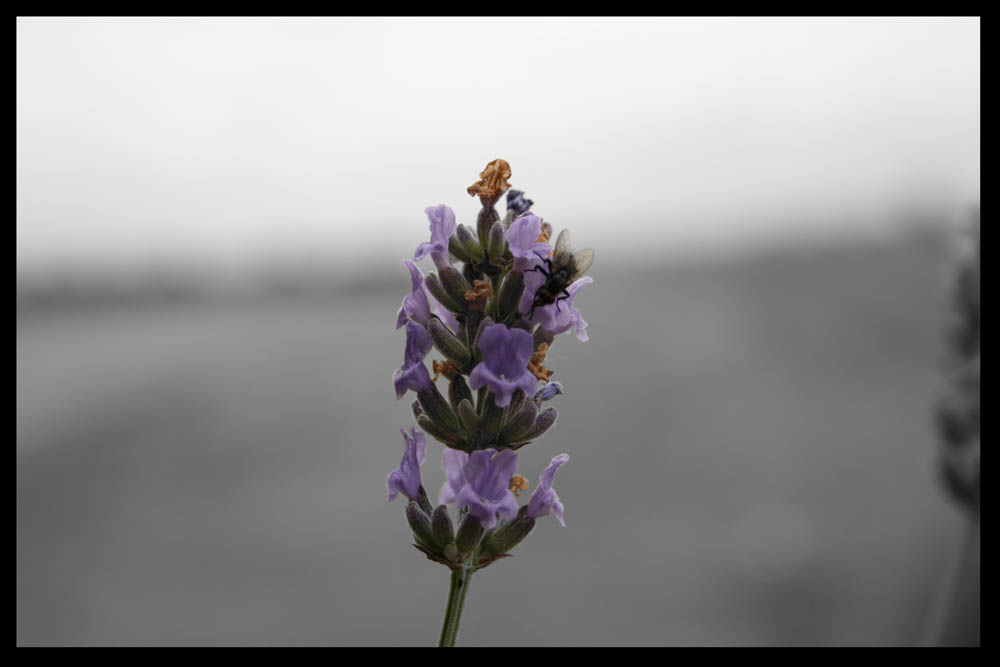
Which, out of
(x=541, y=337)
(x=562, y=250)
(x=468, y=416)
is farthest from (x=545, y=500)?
(x=562, y=250)

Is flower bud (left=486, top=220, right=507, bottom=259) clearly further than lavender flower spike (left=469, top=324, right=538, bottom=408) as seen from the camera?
Yes

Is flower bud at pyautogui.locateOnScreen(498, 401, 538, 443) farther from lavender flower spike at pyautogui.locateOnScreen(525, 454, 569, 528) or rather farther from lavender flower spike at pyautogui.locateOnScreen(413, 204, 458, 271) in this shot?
lavender flower spike at pyautogui.locateOnScreen(413, 204, 458, 271)

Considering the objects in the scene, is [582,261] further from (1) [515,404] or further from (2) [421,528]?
(2) [421,528]

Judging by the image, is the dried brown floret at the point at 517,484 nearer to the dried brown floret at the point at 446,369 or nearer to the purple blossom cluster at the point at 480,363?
the purple blossom cluster at the point at 480,363

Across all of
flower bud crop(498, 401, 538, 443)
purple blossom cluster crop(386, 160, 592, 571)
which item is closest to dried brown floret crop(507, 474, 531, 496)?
purple blossom cluster crop(386, 160, 592, 571)

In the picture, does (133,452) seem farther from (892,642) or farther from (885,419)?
(885,419)
